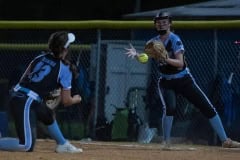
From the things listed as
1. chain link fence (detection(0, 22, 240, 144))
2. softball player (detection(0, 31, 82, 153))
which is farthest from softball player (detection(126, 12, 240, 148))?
chain link fence (detection(0, 22, 240, 144))

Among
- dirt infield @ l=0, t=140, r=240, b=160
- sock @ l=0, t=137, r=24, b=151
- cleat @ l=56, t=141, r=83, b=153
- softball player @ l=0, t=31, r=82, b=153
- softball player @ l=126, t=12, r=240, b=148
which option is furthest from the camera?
softball player @ l=126, t=12, r=240, b=148

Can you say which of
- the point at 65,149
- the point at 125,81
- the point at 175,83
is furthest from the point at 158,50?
Result: the point at 125,81

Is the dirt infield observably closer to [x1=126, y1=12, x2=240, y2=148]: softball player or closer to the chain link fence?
[x1=126, y1=12, x2=240, y2=148]: softball player

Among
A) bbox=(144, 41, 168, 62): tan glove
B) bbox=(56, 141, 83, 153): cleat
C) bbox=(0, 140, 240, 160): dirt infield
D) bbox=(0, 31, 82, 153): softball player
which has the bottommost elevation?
bbox=(0, 140, 240, 160): dirt infield

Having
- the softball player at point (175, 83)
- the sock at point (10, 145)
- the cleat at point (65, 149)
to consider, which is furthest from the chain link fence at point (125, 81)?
the sock at point (10, 145)

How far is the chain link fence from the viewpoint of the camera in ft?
41.7

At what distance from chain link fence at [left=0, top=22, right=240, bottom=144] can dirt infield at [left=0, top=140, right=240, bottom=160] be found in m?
1.58

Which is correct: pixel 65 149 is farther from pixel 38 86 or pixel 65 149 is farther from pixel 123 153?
pixel 38 86

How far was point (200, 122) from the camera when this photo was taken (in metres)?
12.7

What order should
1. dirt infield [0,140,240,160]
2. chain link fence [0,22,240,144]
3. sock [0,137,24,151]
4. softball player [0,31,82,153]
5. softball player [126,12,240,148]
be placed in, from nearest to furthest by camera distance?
dirt infield [0,140,240,160] → softball player [0,31,82,153] → sock [0,137,24,151] → softball player [126,12,240,148] → chain link fence [0,22,240,144]

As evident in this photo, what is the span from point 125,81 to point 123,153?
11.9 feet

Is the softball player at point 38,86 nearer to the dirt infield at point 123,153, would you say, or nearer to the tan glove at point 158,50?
the dirt infield at point 123,153

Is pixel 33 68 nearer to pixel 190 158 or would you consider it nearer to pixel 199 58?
pixel 190 158

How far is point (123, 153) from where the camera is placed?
981 centimetres
